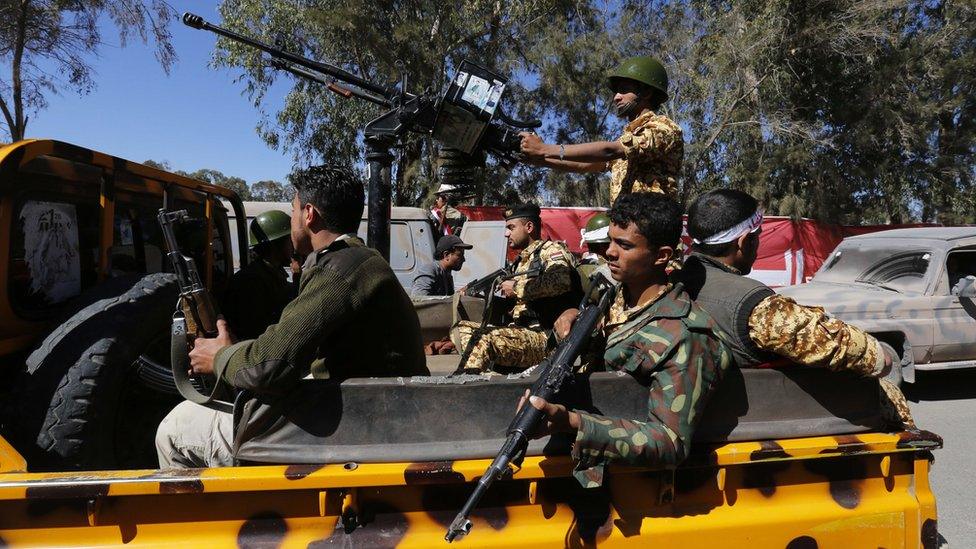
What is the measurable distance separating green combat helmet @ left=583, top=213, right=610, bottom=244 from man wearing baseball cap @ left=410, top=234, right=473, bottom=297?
218 centimetres

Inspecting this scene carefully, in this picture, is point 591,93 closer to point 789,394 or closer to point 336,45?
point 336,45

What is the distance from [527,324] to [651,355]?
6.19ft

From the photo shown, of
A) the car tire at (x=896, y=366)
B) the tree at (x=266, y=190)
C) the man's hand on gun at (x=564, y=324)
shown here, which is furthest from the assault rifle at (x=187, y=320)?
the tree at (x=266, y=190)

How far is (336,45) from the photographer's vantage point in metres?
14.9

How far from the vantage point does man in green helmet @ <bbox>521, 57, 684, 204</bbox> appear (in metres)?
2.86

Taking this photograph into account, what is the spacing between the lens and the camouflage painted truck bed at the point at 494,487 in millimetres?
1777

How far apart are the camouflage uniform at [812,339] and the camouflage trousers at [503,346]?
1589mm

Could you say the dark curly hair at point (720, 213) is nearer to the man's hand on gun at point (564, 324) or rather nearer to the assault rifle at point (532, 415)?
the assault rifle at point (532, 415)

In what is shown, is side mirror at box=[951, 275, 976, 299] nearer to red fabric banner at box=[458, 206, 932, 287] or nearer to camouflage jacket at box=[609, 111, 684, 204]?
camouflage jacket at box=[609, 111, 684, 204]

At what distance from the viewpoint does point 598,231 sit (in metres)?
4.17

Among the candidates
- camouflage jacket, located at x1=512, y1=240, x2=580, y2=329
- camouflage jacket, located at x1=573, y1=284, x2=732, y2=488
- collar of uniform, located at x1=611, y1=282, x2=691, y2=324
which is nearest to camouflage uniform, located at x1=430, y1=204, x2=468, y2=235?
camouflage jacket, located at x1=512, y1=240, x2=580, y2=329

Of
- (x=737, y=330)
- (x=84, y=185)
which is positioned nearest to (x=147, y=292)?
(x=84, y=185)

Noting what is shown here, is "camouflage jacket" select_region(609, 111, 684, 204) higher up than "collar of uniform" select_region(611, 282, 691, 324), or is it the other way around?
"camouflage jacket" select_region(609, 111, 684, 204)

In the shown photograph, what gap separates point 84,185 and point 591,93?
21257 mm
